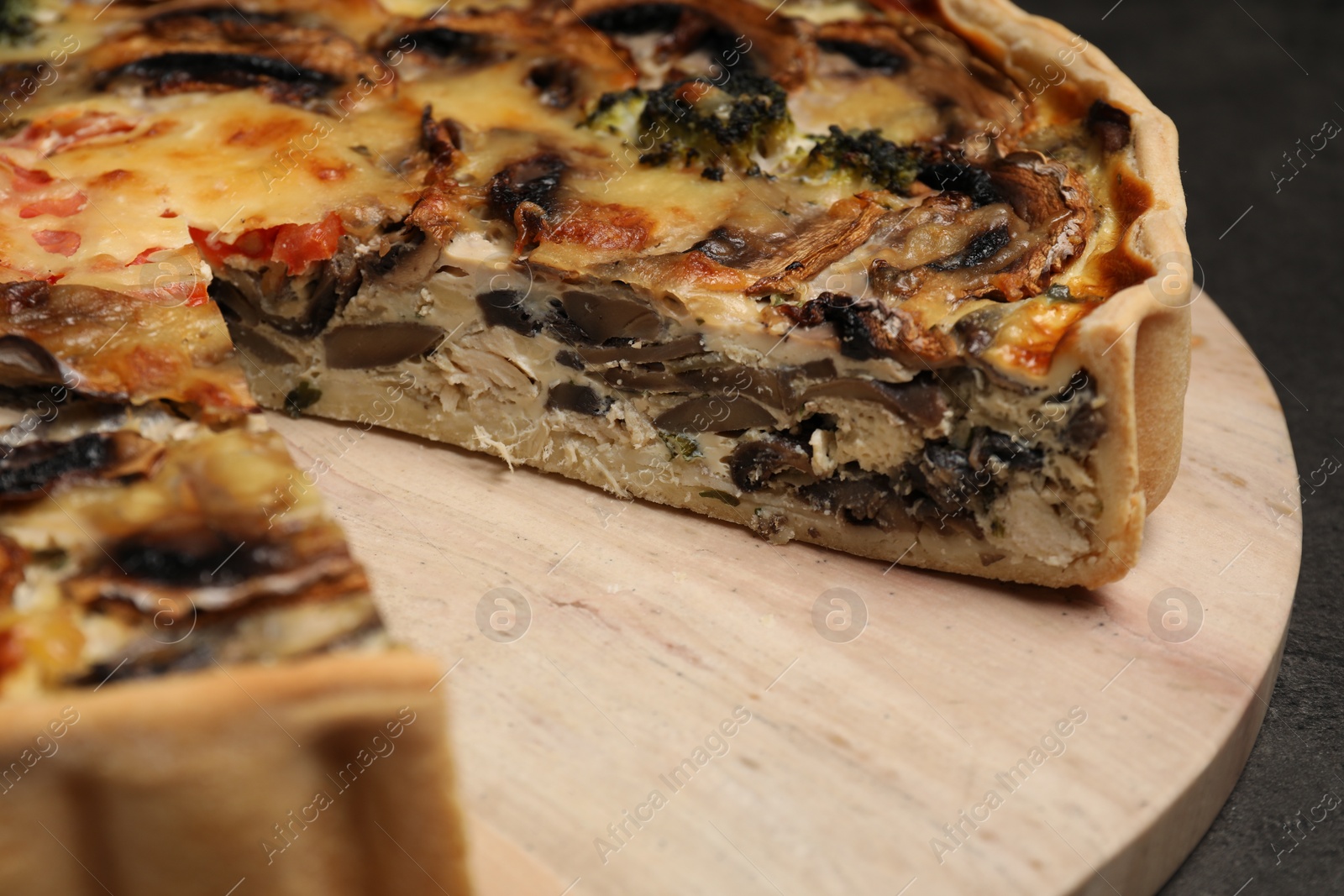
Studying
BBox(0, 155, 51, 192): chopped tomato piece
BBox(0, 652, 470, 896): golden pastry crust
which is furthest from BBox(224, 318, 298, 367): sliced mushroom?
BBox(0, 652, 470, 896): golden pastry crust

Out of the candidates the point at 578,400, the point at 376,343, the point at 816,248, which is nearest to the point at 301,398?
the point at 376,343

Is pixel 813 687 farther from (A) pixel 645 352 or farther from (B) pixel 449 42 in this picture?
(B) pixel 449 42

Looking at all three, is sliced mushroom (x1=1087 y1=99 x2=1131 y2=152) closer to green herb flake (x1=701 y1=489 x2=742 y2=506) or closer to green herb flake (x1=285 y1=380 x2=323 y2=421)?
green herb flake (x1=701 y1=489 x2=742 y2=506)

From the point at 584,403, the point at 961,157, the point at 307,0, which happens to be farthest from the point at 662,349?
the point at 307,0

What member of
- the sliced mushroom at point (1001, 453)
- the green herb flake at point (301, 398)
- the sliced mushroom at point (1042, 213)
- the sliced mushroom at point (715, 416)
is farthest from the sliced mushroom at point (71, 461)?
the sliced mushroom at point (1042, 213)

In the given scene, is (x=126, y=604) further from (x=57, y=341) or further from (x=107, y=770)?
(x=57, y=341)

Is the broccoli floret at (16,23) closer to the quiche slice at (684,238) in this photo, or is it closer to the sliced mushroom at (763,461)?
the quiche slice at (684,238)
